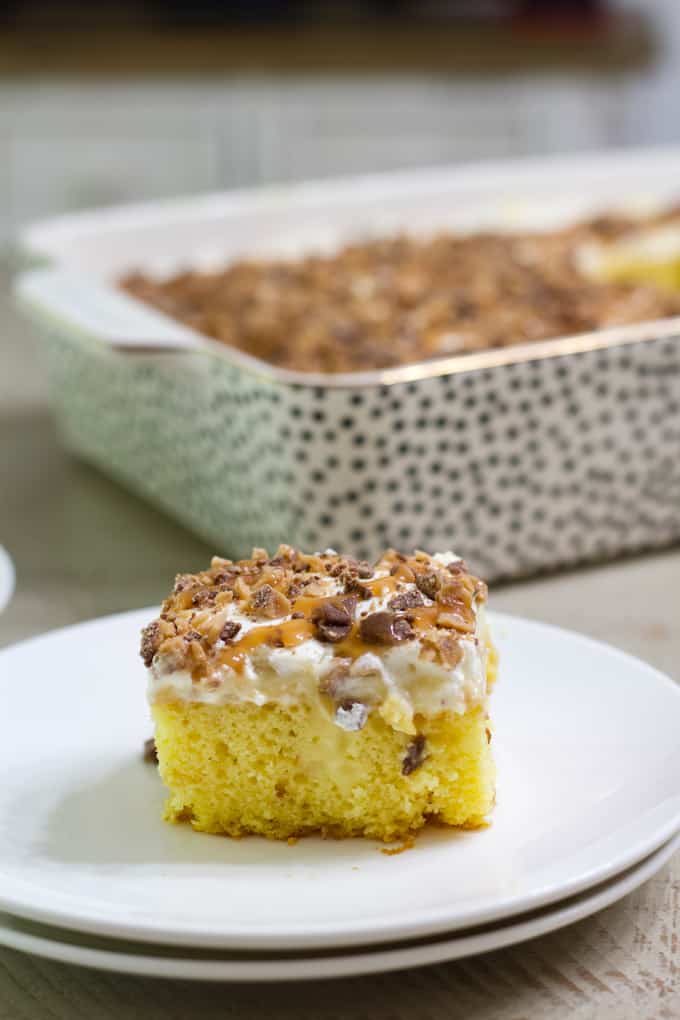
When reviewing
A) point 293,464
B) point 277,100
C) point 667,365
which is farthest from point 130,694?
point 277,100

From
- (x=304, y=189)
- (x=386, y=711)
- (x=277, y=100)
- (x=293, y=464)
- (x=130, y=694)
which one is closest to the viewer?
(x=386, y=711)

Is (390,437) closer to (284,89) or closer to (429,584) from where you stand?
(429,584)

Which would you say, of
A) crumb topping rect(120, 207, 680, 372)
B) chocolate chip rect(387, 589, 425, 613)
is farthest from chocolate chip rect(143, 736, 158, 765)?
crumb topping rect(120, 207, 680, 372)

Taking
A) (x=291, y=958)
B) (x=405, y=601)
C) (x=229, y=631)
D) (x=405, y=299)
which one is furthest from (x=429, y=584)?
(x=405, y=299)

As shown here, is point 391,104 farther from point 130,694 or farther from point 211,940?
point 211,940

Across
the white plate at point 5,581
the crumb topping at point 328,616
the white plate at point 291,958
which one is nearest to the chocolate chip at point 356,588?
the crumb topping at point 328,616
